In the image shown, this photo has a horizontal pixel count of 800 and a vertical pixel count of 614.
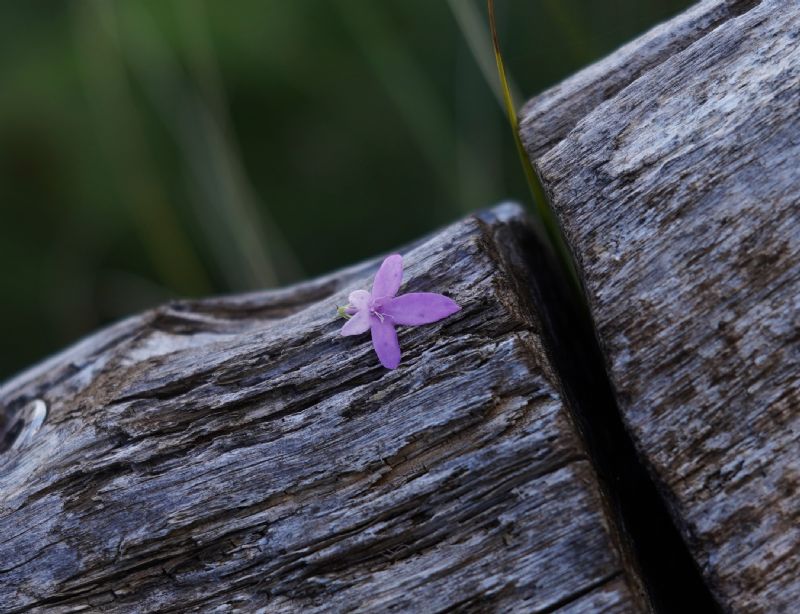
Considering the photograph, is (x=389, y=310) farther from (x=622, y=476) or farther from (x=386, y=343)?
(x=622, y=476)

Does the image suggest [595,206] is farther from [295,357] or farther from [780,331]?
[295,357]

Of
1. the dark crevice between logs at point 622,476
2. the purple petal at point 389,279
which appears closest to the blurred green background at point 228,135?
the dark crevice between logs at point 622,476

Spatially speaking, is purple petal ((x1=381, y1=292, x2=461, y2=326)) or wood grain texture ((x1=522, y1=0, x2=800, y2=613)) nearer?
wood grain texture ((x1=522, y1=0, x2=800, y2=613))

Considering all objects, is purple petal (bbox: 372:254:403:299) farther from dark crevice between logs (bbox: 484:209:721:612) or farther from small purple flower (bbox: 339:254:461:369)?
dark crevice between logs (bbox: 484:209:721:612)

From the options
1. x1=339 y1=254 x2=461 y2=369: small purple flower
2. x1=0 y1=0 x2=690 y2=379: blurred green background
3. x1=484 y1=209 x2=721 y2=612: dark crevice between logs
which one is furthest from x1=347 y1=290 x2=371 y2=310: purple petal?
x1=0 y1=0 x2=690 y2=379: blurred green background

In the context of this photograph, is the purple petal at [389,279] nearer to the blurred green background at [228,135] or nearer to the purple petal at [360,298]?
the purple petal at [360,298]

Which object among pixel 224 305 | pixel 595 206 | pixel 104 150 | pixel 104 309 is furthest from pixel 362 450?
pixel 104 150
